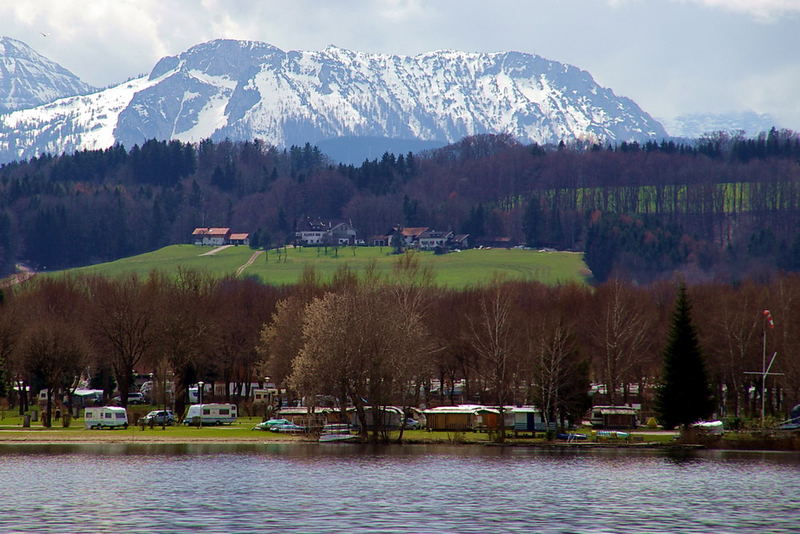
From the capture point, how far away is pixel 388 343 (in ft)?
274

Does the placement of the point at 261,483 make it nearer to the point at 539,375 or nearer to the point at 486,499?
the point at 486,499

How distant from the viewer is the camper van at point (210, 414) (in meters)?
101

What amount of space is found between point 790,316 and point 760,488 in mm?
54844

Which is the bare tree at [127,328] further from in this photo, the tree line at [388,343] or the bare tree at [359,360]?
the bare tree at [359,360]

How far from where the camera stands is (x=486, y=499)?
54.2 m

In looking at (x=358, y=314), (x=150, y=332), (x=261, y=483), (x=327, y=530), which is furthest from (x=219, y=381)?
(x=327, y=530)

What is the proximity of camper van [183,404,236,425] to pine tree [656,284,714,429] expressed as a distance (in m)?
38.9

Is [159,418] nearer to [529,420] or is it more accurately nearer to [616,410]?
[529,420]

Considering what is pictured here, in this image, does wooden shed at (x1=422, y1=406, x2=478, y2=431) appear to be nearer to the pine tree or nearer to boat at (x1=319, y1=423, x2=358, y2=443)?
boat at (x1=319, y1=423, x2=358, y2=443)

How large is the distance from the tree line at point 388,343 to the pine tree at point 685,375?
276 inches

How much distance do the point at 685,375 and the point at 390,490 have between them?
1470 inches

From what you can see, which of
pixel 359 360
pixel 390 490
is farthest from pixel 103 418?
pixel 390 490

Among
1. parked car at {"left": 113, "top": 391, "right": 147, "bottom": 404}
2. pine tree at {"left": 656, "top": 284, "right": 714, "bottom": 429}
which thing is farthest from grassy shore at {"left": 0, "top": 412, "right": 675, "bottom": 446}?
parked car at {"left": 113, "top": 391, "right": 147, "bottom": 404}

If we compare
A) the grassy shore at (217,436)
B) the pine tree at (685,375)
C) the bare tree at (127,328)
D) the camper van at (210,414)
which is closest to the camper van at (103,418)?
the grassy shore at (217,436)
